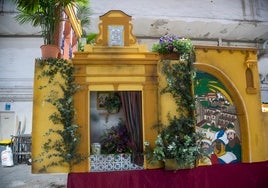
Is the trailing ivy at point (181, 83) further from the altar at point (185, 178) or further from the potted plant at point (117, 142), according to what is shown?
the altar at point (185, 178)

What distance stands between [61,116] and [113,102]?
52.6 inches

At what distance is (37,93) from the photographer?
20.1 feet

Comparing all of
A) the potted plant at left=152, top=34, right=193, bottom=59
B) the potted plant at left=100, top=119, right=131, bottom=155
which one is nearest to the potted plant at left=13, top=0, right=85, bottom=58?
the potted plant at left=100, top=119, right=131, bottom=155

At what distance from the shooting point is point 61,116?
19.9 feet

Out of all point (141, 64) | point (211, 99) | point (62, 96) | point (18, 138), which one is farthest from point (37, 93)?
point (18, 138)

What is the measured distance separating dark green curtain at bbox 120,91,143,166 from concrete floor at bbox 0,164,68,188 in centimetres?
272

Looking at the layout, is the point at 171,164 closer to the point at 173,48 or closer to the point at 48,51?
the point at 173,48

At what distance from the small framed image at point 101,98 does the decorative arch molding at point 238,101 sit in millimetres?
2764

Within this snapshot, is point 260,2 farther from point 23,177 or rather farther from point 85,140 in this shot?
point 23,177

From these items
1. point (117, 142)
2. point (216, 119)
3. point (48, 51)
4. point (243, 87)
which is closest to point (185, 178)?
point (117, 142)

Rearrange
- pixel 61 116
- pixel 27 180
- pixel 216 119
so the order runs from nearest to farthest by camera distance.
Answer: pixel 61 116, pixel 216 119, pixel 27 180

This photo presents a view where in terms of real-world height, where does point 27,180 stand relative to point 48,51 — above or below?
below

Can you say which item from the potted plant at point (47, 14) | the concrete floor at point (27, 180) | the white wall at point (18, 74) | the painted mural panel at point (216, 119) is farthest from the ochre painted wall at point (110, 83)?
the white wall at point (18, 74)

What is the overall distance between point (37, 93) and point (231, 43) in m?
13.2
